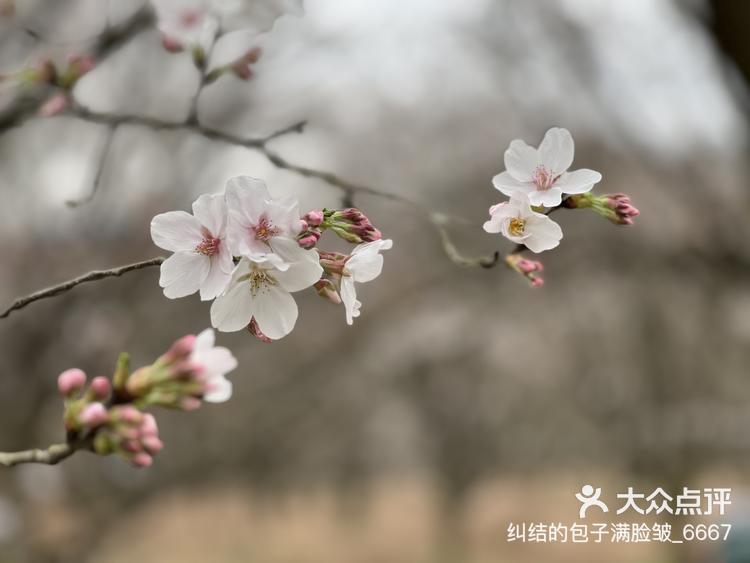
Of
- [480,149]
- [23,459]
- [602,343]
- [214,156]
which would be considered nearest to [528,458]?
[602,343]

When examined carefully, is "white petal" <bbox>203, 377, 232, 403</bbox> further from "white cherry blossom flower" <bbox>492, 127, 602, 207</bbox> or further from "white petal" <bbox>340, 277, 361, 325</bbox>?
"white cherry blossom flower" <bbox>492, 127, 602, 207</bbox>

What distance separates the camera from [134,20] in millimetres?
1315

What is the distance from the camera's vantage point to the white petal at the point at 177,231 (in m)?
0.57

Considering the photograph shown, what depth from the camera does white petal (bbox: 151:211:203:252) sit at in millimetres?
570

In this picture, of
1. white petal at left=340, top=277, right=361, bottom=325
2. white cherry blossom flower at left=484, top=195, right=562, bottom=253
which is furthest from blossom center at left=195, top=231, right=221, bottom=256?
white cherry blossom flower at left=484, top=195, right=562, bottom=253

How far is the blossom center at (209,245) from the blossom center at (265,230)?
1.5 inches

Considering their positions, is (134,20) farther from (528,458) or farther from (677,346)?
(528,458)

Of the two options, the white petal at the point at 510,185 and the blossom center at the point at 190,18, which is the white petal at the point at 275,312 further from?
the blossom center at the point at 190,18

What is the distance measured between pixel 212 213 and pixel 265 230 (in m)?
0.05

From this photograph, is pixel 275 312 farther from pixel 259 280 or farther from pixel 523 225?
pixel 523 225

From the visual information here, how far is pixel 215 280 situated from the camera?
567 mm

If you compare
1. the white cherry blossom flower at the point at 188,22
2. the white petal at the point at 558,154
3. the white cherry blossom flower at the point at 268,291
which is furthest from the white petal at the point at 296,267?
the white cherry blossom flower at the point at 188,22

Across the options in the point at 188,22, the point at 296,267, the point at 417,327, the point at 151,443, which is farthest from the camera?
the point at 417,327

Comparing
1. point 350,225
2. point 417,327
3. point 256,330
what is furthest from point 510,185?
point 417,327
